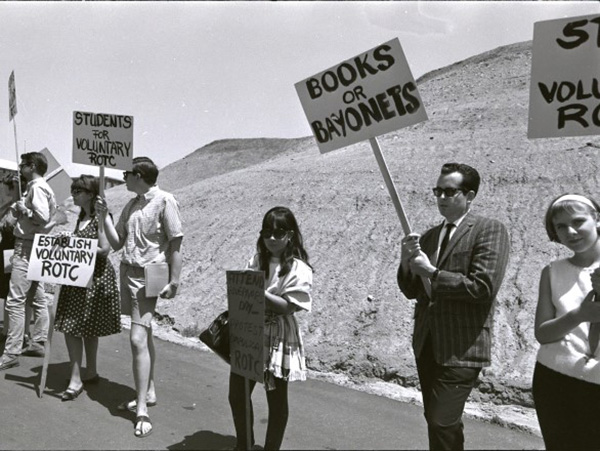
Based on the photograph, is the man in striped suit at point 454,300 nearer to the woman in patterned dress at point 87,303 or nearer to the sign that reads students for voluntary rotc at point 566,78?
the sign that reads students for voluntary rotc at point 566,78

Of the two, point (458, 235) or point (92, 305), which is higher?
point (458, 235)

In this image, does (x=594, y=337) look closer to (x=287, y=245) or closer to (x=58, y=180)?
(x=287, y=245)

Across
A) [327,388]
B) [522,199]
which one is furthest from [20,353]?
[522,199]

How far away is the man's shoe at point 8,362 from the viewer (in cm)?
635

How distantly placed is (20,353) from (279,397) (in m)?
3.76

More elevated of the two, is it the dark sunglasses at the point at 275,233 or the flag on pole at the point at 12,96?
the flag on pole at the point at 12,96

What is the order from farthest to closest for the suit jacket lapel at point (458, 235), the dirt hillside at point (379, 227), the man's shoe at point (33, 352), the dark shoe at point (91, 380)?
the dirt hillside at point (379, 227)
the man's shoe at point (33, 352)
the dark shoe at point (91, 380)
the suit jacket lapel at point (458, 235)

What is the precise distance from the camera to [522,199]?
38.0 feet

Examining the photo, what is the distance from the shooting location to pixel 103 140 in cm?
605

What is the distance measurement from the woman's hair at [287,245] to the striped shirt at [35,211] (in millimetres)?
3236

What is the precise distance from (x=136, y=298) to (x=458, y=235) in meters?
2.63

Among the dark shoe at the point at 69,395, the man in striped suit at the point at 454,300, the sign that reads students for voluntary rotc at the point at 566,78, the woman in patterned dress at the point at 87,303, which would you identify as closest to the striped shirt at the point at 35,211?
the woman in patterned dress at the point at 87,303

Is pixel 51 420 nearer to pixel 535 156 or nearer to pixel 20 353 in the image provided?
pixel 20 353

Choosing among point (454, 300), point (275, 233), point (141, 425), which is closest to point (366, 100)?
point (275, 233)
